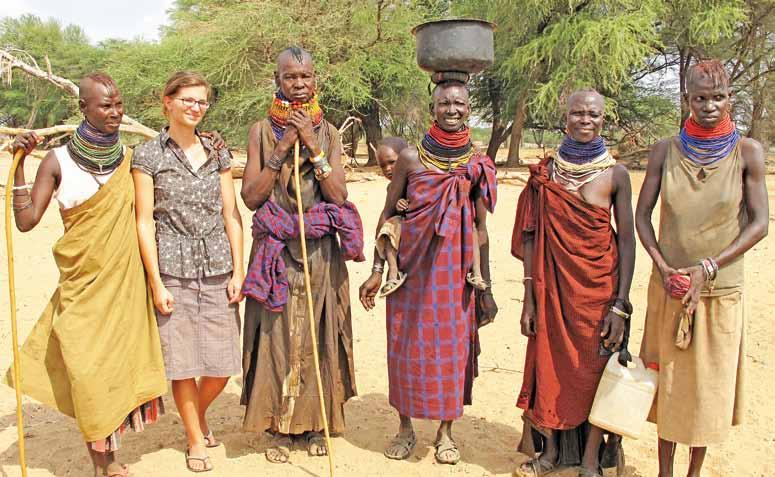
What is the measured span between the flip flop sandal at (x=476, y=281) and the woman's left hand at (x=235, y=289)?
1.14 meters

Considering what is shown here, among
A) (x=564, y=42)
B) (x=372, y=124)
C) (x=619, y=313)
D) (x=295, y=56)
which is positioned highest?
(x=564, y=42)

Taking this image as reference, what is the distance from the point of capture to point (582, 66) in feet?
51.3

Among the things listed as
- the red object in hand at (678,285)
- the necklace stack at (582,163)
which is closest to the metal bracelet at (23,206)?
the necklace stack at (582,163)

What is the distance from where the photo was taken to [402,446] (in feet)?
11.7

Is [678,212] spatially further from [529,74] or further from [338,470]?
[529,74]

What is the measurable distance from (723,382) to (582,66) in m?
13.9

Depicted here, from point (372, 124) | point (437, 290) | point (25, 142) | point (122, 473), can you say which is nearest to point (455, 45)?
point (437, 290)

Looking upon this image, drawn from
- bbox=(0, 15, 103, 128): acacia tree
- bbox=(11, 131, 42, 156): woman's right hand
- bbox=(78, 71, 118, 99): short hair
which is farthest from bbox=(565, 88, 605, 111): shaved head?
bbox=(0, 15, 103, 128): acacia tree

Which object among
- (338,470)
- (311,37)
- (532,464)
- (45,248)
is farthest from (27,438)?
(311,37)

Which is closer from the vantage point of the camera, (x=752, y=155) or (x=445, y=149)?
(x=752, y=155)

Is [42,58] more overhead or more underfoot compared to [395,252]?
more overhead

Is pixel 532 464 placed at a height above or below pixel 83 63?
below

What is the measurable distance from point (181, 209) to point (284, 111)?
0.68m

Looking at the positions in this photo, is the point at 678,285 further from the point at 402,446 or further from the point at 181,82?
the point at 181,82
